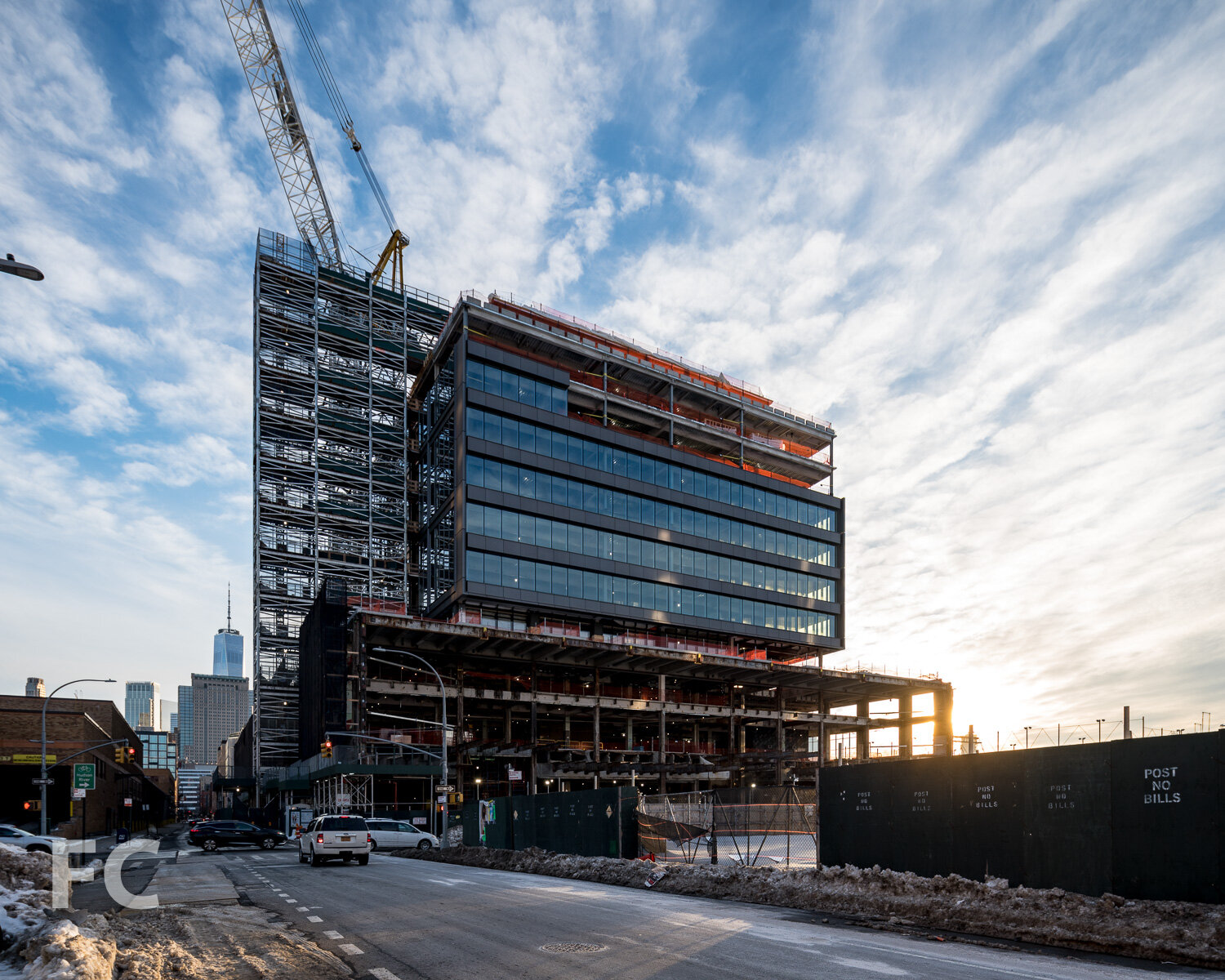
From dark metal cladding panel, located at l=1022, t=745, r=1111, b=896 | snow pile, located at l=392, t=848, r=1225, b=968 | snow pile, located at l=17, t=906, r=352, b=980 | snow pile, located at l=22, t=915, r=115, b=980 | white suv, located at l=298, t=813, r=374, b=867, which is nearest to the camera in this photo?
snow pile, located at l=22, t=915, r=115, b=980

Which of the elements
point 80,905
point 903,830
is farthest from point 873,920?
point 80,905

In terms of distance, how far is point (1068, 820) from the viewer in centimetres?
1467

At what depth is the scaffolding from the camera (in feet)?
297

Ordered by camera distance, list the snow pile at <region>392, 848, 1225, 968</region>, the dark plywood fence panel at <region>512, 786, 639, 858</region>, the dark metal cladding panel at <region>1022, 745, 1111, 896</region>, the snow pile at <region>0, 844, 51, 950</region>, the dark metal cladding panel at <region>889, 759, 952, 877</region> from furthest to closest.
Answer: the dark plywood fence panel at <region>512, 786, 639, 858</region> → the dark metal cladding panel at <region>889, 759, 952, 877</region> → the dark metal cladding panel at <region>1022, 745, 1111, 896</region> → the snow pile at <region>392, 848, 1225, 968</region> → the snow pile at <region>0, 844, 51, 950</region>

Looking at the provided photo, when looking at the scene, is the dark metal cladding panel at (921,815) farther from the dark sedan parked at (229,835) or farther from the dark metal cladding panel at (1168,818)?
the dark sedan parked at (229,835)

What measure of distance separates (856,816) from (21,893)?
15.9 meters

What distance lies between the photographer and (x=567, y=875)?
24234mm

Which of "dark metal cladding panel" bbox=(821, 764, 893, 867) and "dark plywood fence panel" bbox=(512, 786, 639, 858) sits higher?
"dark metal cladding panel" bbox=(821, 764, 893, 867)

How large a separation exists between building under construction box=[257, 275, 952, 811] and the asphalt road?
161 feet

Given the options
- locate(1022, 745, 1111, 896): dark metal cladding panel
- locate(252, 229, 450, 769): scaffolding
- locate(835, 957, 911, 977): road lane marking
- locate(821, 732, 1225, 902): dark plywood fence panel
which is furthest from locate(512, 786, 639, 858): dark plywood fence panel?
locate(252, 229, 450, 769): scaffolding

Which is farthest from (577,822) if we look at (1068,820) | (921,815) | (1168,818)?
(1168,818)

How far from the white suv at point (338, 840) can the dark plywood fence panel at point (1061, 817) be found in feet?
59.1

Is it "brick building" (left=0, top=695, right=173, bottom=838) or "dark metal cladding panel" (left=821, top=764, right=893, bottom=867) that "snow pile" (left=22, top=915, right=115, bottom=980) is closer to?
"dark metal cladding panel" (left=821, top=764, right=893, bottom=867)

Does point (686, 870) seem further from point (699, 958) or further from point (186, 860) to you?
point (186, 860)
